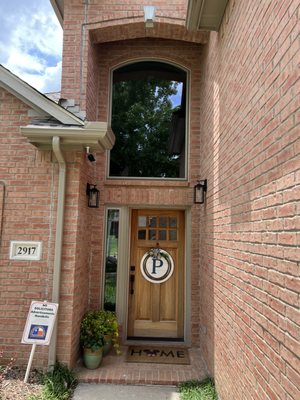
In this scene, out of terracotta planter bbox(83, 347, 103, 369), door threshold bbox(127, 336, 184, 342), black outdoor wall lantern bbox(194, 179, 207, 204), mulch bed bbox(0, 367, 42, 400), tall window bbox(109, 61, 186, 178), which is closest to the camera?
mulch bed bbox(0, 367, 42, 400)

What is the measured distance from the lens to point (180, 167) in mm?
5645

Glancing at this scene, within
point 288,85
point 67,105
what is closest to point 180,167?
point 67,105

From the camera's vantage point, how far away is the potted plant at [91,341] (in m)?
4.37

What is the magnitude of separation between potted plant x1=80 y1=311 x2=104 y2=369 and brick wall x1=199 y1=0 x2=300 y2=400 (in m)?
1.59

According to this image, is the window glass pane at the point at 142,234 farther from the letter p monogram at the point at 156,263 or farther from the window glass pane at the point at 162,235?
the letter p monogram at the point at 156,263

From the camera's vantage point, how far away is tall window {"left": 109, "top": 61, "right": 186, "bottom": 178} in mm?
5684

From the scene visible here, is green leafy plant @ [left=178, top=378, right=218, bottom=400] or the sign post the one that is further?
the sign post

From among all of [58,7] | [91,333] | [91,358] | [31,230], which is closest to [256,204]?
[31,230]

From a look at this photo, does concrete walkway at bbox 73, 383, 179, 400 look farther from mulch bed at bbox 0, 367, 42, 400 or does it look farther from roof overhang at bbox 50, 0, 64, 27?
roof overhang at bbox 50, 0, 64, 27

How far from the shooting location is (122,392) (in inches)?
152

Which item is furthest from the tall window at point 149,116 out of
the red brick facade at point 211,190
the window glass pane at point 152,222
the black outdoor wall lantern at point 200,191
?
the window glass pane at point 152,222

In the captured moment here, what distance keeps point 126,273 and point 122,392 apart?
1.93 m

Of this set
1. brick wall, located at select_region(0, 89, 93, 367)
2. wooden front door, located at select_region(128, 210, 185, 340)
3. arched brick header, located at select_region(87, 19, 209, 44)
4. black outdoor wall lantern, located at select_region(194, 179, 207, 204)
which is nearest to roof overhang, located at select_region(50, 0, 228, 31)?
arched brick header, located at select_region(87, 19, 209, 44)

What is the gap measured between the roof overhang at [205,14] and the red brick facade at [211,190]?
0.68 feet
